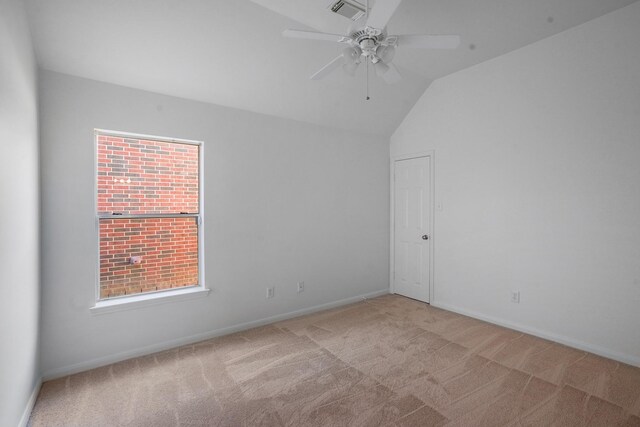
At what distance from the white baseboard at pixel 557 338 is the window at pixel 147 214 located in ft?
10.7

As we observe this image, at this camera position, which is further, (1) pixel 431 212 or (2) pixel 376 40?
(1) pixel 431 212

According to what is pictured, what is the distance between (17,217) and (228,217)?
1.72 meters

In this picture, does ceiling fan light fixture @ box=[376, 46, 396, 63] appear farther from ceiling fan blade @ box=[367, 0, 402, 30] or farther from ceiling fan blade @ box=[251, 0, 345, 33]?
ceiling fan blade @ box=[251, 0, 345, 33]

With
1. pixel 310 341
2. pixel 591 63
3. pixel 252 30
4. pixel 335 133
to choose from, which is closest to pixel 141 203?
pixel 252 30

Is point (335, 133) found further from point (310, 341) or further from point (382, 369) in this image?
point (382, 369)

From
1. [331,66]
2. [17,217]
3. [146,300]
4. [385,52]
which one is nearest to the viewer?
[17,217]

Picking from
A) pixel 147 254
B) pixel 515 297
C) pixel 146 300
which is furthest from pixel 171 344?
pixel 515 297

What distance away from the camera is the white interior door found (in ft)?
14.2

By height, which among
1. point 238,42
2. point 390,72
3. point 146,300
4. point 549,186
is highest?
Answer: point 238,42

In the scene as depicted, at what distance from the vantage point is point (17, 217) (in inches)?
71.4

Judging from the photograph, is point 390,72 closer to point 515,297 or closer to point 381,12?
point 381,12

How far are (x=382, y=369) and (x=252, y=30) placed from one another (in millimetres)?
3104

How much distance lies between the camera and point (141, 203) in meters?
2.93

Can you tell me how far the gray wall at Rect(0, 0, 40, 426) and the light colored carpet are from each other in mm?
471
